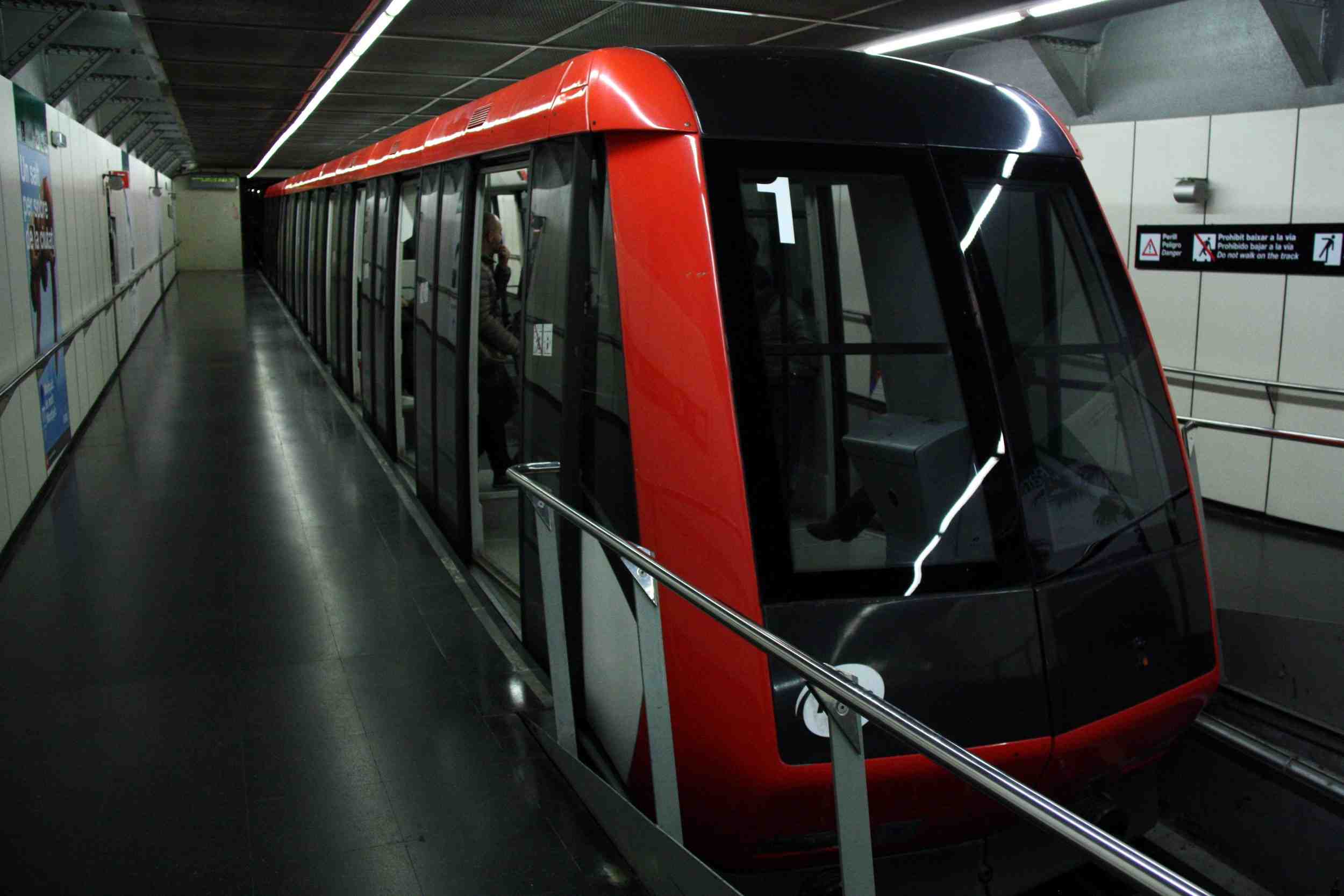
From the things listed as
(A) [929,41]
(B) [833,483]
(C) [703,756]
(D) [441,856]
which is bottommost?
(D) [441,856]

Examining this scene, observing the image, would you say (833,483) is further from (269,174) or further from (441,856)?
(269,174)

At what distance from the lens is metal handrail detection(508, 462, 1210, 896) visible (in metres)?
1.22

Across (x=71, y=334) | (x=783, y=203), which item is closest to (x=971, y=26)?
(x=783, y=203)

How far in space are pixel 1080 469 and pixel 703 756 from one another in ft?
4.08

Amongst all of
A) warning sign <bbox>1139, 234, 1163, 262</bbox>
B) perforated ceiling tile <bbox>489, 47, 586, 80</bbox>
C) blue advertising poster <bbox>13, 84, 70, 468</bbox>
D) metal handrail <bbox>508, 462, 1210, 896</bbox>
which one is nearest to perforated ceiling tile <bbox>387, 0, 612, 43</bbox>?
perforated ceiling tile <bbox>489, 47, 586, 80</bbox>

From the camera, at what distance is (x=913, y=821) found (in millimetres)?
2746

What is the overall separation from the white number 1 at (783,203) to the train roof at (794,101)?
116 millimetres

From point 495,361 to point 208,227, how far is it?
29.9 metres

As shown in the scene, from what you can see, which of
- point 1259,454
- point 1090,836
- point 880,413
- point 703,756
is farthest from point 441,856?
point 1259,454

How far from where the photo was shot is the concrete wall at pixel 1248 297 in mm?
6105

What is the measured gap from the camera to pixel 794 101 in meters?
2.91

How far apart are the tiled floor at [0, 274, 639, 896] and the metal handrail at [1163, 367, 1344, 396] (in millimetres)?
4532

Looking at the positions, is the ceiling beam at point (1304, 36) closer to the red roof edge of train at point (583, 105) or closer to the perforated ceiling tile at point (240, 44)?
the red roof edge of train at point (583, 105)

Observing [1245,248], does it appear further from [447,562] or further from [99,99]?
[99,99]
